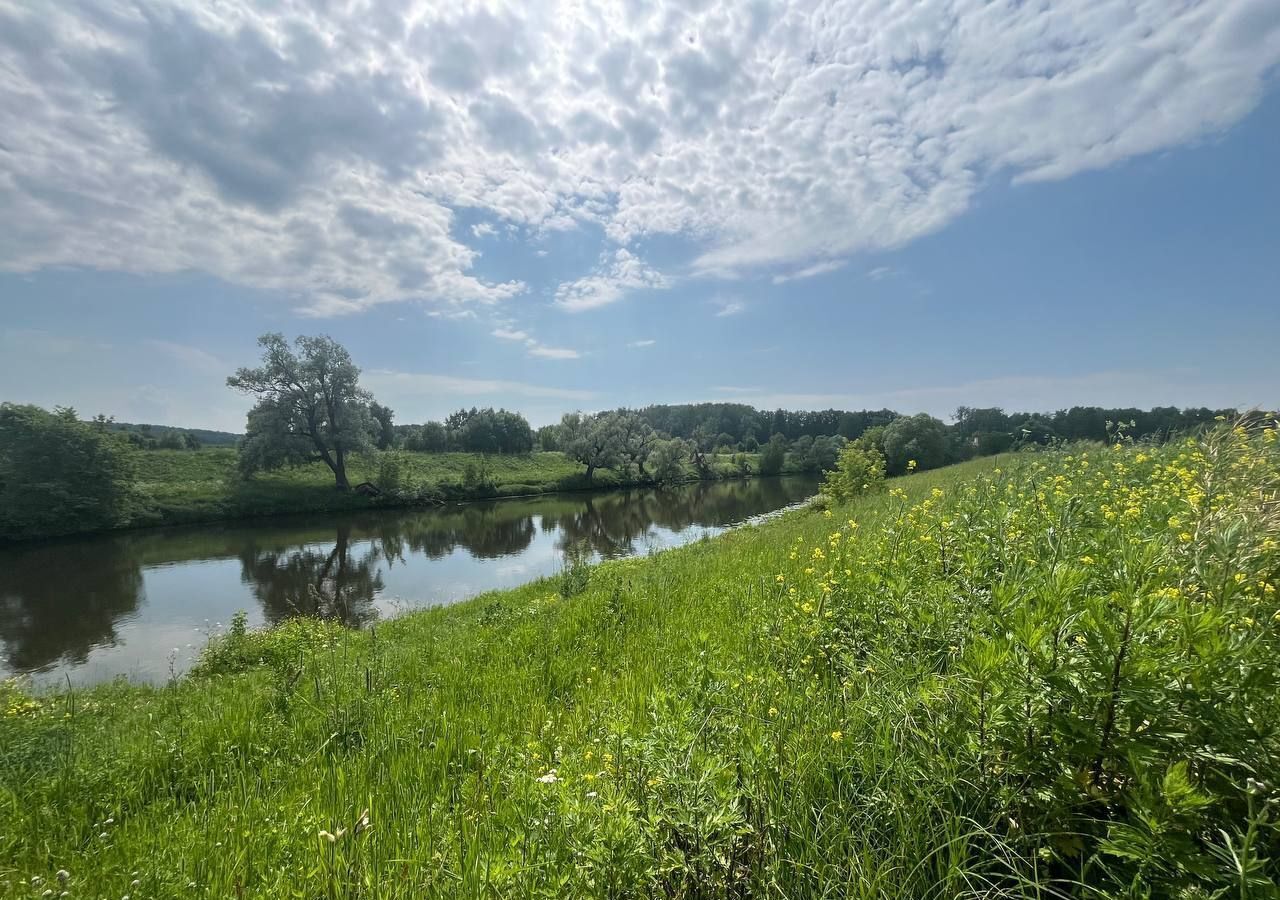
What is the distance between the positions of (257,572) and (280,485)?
69.3ft

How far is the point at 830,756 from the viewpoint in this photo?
196cm

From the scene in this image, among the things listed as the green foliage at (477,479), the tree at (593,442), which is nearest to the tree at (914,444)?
the tree at (593,442)

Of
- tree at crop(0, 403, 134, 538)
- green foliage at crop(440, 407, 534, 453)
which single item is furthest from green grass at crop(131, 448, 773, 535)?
green foliage at crop(440, 407, 534, 453)

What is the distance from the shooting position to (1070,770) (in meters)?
1.31

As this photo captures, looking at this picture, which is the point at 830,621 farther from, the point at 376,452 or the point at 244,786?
the point at 376,452

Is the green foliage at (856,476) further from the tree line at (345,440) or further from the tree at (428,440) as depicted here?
the tree at (428,440)

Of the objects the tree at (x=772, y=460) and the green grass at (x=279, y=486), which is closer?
the green grass at (x=279, y=486)

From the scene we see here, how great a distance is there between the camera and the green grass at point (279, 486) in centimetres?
3131

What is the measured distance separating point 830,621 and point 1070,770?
212cm

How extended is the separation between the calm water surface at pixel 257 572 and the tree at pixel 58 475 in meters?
1.61

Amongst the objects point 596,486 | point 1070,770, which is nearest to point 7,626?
point 1070,770

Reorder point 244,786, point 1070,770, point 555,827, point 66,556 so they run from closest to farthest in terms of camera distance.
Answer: point 1070,770 → point 555,827 → point 244,786 → point 66,556

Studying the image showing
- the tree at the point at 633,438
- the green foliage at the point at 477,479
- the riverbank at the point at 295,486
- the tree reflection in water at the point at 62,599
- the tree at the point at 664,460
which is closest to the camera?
the tree reflection in water at the point at 62,599

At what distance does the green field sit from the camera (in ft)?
103
